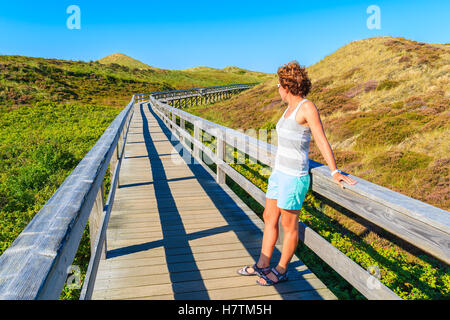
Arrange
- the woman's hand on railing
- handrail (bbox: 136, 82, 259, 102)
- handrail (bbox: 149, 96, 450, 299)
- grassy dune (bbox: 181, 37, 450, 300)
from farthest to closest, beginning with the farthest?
1. handrail (bbox: 136, 82, 259, 102)
2. grassy dune (bbox: 181, 37, 450, 300)
3. the woman's hand on railing
4. handrail (bbox: 149, 96, 450, 299)

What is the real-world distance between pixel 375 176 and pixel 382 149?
195 cm

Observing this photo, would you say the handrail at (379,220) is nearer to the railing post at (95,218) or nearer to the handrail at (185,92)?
the railing post at (95,218)

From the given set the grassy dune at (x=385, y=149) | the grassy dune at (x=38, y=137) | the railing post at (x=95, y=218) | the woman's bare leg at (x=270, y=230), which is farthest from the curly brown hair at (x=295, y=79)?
the grassy dune at (x=38, y=137)

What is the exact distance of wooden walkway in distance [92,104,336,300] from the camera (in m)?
2.87

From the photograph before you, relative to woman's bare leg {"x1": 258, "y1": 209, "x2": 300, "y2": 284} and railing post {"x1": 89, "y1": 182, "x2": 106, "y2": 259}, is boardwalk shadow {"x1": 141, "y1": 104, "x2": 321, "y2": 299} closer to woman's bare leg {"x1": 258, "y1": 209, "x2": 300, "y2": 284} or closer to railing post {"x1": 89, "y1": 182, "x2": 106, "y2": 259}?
woman's bare leg {"x1": 258, "y1": 209, "x2": 300, "y2": 284}

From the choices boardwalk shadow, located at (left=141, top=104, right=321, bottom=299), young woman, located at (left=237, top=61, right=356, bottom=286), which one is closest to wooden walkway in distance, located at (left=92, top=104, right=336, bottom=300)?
boardwalk shadow, located at (left=141, top=104, right=321, bottom=299)

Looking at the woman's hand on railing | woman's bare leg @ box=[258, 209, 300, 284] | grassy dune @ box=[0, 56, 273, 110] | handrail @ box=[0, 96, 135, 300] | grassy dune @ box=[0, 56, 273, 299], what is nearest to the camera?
handrail @ box=[0, 96, 135, 300]

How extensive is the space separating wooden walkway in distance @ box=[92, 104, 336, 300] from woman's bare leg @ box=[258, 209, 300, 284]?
6.4 inches

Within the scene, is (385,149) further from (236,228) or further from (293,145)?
(293,145)

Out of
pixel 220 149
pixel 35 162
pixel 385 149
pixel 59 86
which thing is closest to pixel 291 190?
pixel 220 149

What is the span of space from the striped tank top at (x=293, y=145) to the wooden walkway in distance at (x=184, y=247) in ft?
3.61

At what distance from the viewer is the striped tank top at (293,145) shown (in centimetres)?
256
